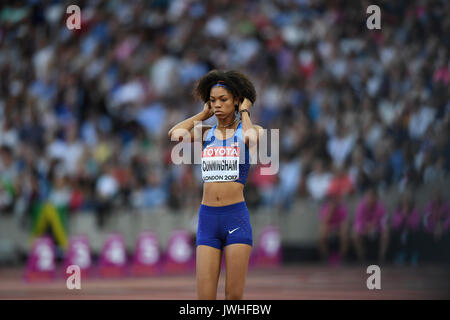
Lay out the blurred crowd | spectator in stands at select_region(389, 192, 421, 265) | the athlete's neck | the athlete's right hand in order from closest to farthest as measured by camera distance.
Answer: the athlete's neck < the athlete's right hand < spectator in stands at select_region(389, 192, 421, 265) < the blurred crowd

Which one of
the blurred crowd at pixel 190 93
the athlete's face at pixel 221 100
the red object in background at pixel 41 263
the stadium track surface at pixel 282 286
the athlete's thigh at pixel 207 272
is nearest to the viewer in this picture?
the athlete's thigh at pixel 207 272

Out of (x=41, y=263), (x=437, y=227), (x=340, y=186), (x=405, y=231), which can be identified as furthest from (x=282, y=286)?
(x=41, y=263)

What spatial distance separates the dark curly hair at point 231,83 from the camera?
19.5ft

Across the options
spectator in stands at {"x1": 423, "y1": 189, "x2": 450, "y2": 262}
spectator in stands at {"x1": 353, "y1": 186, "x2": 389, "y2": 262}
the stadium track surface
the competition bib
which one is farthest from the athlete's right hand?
spectator in stands at {"x1": 353, "y1": 186, "x2": 389, "y2": 262}

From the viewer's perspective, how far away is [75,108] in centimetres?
1575

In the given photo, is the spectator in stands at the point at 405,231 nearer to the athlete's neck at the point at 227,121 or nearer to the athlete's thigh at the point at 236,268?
the athlete's neck at the point at 227,121

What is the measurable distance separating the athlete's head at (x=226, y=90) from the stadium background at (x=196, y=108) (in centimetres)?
617

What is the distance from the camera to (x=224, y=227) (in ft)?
19.0

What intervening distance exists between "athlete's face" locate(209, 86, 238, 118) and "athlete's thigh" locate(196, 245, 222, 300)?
1113 mm

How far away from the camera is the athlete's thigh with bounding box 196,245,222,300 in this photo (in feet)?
18.5

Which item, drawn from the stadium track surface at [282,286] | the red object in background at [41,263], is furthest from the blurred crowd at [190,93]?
the stadium track surface at [282,286]

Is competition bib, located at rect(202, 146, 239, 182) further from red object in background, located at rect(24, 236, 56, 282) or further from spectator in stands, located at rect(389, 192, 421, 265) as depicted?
red object in background, located at rect(24, 236, 56, 282)

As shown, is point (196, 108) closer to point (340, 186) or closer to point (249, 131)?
point (340, 186)
